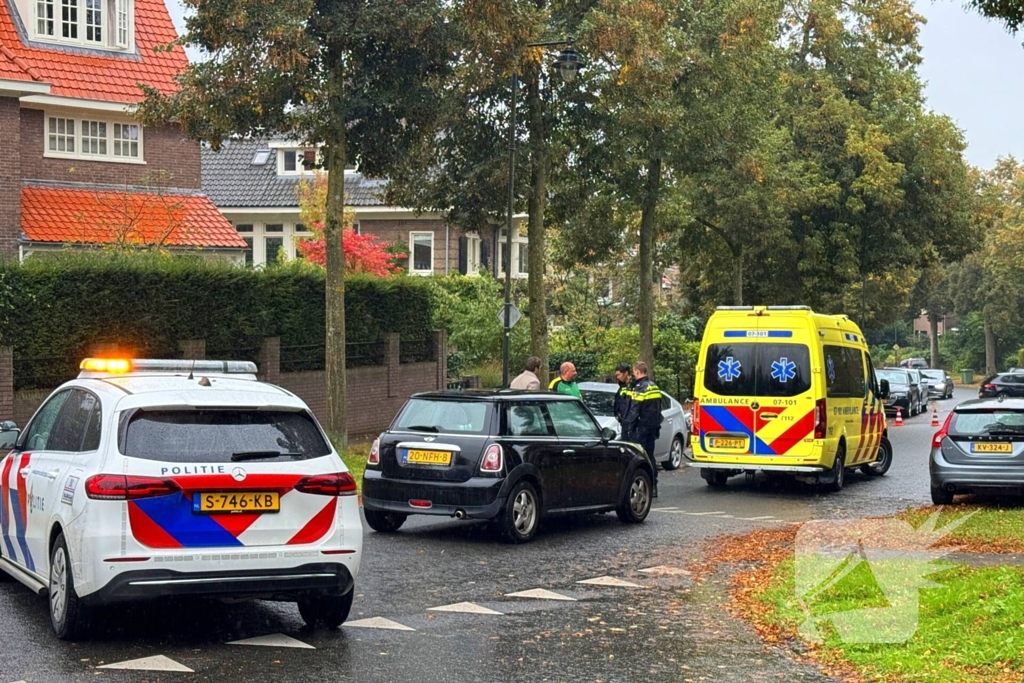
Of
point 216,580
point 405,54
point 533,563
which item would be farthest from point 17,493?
point 405,54

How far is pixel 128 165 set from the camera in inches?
1253

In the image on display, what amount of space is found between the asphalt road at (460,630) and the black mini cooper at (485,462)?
37 cm

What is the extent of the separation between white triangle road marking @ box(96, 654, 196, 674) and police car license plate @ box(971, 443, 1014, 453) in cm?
1201

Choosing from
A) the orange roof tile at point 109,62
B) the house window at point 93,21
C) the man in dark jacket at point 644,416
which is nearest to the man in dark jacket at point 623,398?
the man in dark jacket at point 644,416

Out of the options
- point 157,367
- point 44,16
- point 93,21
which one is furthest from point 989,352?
point 157,367

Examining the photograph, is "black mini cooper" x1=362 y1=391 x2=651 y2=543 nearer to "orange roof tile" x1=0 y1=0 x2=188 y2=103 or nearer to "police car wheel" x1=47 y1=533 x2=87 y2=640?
"police car wheel" x1=47 y1=533 x2=87 y2=640

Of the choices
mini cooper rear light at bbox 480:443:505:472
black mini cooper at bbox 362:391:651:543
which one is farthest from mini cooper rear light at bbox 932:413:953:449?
mini cooper rear light at bbox 480:443:505:472

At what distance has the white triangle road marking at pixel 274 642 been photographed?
8.76 metres

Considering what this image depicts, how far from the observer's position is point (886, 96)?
1811 inches

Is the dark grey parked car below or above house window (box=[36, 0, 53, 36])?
below

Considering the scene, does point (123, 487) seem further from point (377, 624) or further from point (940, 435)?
point (940, 435)

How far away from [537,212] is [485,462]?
539 inches

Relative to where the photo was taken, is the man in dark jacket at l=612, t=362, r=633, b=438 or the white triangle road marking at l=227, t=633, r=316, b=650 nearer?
the white triangle road marking at l=227, t=633, r=316, b=650

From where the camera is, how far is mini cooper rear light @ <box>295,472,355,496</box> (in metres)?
8.82
